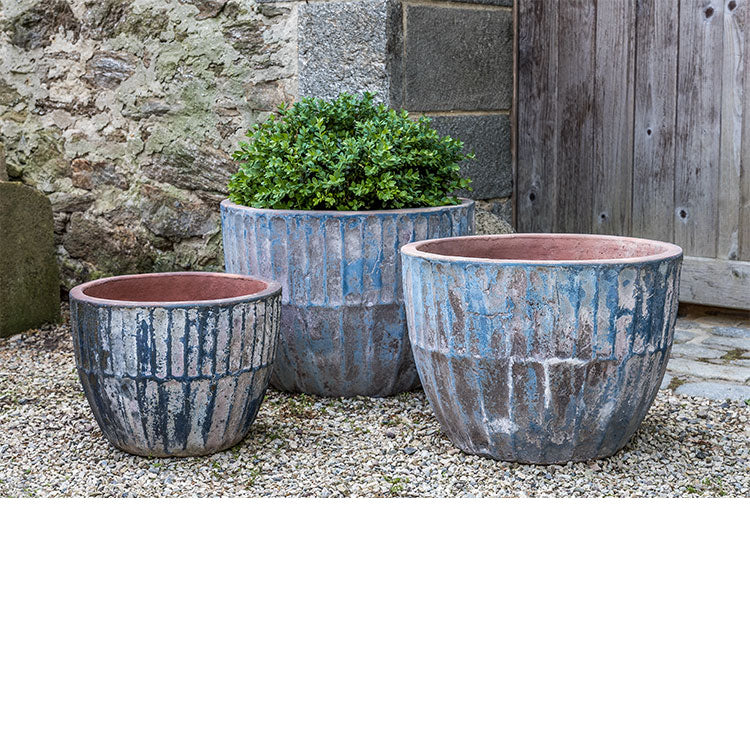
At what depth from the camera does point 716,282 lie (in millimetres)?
4598

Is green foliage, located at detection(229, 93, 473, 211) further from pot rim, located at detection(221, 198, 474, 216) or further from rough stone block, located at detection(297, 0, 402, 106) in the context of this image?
rough stone block, located at detection(297, 0, 402, 106)

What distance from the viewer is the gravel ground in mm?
2873

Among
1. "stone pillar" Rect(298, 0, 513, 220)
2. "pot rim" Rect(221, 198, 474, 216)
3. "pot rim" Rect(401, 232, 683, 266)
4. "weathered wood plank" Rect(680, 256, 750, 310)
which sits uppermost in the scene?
"stone pillar" Rect(298, 0, 513, 220)

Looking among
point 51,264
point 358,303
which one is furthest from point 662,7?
point 51,264

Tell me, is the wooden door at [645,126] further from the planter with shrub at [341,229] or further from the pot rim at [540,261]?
the pot rim at [540,261]

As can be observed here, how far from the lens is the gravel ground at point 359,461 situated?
287cm

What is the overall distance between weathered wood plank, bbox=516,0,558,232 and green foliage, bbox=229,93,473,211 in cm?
123

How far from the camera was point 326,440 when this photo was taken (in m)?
3.26

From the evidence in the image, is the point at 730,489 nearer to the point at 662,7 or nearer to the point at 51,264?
the point at 662,7

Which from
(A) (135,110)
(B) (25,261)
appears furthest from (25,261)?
(A) (135,110)

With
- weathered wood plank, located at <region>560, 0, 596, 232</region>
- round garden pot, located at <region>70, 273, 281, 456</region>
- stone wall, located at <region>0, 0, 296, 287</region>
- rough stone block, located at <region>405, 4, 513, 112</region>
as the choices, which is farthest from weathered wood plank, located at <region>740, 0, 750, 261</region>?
round garden pot, located at <region>70, 273, 281, 456</region>

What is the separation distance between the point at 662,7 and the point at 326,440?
2.54 metres

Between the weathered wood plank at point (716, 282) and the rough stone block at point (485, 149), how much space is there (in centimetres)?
89

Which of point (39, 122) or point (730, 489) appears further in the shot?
point (39, 122)
